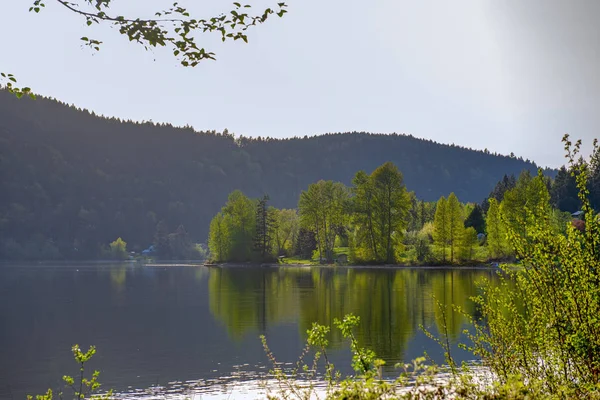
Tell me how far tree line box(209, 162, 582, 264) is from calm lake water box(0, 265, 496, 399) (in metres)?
27.3

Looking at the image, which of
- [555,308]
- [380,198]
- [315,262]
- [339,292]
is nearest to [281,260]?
[315,262]

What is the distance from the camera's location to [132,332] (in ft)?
108

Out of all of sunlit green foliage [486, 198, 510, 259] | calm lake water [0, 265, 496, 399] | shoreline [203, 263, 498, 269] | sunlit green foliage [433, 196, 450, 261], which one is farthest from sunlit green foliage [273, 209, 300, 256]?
calm lake water [0, 265, 496, 399]

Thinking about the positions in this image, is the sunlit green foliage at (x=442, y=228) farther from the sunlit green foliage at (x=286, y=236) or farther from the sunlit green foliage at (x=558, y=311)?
the sunlit green foliage at (x=558, y=311)

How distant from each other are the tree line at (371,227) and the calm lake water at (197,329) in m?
27.3

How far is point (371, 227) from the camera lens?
9106 centimetres

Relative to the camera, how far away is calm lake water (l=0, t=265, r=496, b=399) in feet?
74.5

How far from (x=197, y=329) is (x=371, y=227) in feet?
195

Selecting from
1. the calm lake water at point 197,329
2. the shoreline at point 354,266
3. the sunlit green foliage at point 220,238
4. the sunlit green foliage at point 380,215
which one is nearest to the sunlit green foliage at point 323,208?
the shoreline at point 354,266

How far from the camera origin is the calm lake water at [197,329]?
74.5 ft

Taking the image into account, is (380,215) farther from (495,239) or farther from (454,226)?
(495,239)

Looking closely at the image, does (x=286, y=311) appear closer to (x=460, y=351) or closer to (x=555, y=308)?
(x=460, y=351)

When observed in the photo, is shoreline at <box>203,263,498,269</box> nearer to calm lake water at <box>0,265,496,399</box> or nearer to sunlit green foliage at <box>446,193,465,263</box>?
sunlit green foliage at <box>446,193,465,263</box>

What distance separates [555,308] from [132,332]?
2780 cm
